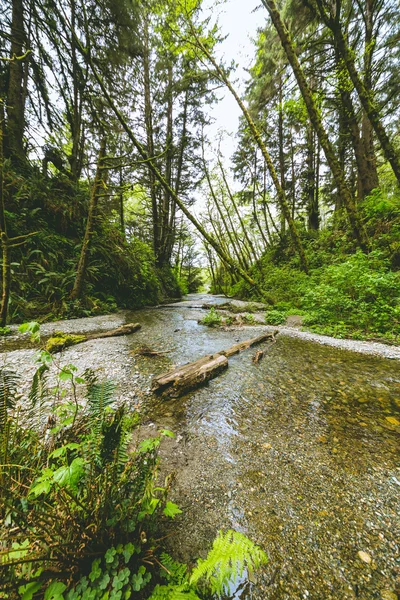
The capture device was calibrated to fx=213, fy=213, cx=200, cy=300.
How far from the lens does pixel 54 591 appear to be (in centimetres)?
76

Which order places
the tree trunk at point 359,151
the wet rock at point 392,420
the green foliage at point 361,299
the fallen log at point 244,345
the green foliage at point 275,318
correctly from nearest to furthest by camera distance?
the wet rock at point 392,420 → the fallen log at point 244,345 → the green foliage at point 361,299 → the green foliage at point 275,318 → the tree trunk at point 359,151

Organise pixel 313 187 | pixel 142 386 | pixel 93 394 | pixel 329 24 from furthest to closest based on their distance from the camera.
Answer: pixel 313 187 < pixel 329 24 < pixel 142 386 < pixel 93 394

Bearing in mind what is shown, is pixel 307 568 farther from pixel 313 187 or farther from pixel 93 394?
pixel 313 187

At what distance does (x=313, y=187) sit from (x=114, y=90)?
39.6 ft

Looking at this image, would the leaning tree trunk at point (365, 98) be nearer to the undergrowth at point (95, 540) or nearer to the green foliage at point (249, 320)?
the green foliage at point (249, 320)

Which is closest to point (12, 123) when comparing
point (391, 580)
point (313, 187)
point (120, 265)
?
point (120, 265)

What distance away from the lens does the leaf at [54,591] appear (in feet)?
2.46

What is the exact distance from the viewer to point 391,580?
1.03 m

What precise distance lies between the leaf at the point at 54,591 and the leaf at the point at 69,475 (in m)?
0.29

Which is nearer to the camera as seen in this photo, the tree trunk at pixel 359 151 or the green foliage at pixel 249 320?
the green foliage at pixel 249 320

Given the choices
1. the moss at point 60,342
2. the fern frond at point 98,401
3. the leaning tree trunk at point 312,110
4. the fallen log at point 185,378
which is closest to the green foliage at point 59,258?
the moss at point 60,342

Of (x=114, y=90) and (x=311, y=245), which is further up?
(x=114, y=90)

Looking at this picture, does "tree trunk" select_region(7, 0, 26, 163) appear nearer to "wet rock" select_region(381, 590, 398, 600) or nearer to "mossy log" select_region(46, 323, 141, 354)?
"mossy log" select_region(46, 323, 141, 354)

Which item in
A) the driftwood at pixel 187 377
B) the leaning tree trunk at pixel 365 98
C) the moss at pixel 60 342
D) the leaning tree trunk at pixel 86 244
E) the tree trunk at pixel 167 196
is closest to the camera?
the driftwood at pixel 187 377
